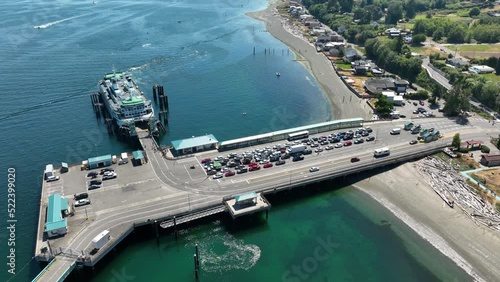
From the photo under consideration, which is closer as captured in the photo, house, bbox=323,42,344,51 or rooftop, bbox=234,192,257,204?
rooftop, bbox=234,192,257,204

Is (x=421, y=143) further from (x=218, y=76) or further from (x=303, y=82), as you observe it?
(x=218, y=76)

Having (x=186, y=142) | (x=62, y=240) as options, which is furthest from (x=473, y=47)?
(x=62, y=240)

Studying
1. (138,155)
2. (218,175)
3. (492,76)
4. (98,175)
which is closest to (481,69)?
(492,76)

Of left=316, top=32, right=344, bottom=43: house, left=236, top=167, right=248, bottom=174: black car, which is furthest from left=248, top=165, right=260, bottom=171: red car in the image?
left=316, top=32, right=344, bottom=43: house

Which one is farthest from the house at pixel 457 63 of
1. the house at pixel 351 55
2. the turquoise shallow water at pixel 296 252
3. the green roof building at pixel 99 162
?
the green roof building at pixel 99 162

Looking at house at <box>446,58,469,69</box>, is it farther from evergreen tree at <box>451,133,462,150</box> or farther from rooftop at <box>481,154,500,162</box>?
rooftop at <box>481,154,500,162</box>

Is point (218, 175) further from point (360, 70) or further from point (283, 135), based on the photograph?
point (360, 70)
